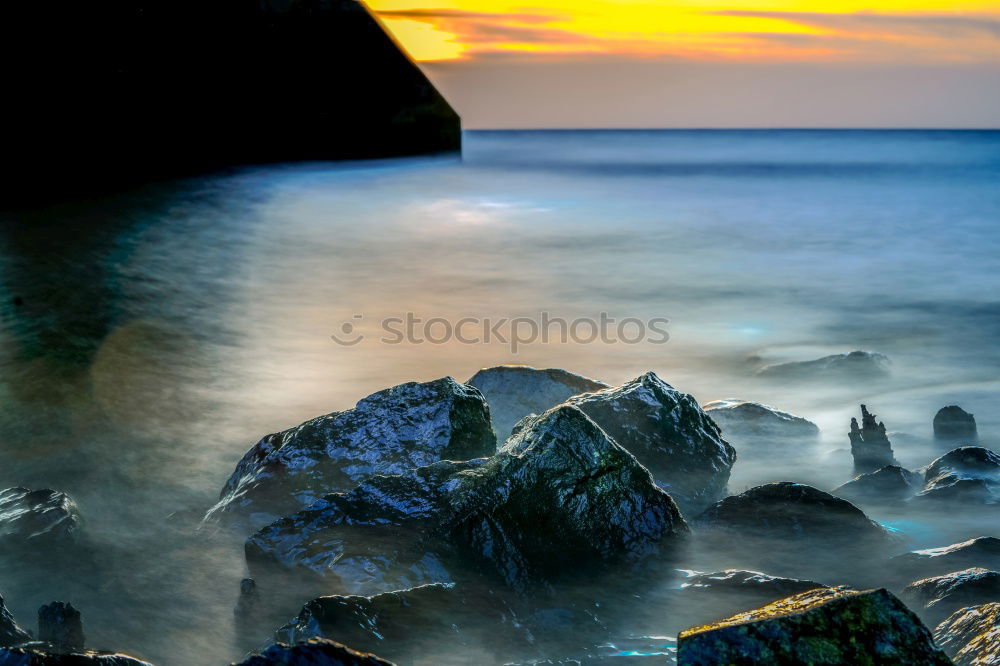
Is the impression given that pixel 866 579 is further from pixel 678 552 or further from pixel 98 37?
pixel 98 37

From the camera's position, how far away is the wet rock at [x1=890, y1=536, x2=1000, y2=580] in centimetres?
326

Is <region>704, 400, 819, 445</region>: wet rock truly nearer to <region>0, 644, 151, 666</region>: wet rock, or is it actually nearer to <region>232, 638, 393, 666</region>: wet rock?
<region>232, 638, 393, 666</region>: wet rock

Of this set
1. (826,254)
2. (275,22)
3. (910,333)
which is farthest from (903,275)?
(275,22)

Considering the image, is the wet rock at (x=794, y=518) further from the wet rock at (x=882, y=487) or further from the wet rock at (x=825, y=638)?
the wet rock at (x=825, y=638)

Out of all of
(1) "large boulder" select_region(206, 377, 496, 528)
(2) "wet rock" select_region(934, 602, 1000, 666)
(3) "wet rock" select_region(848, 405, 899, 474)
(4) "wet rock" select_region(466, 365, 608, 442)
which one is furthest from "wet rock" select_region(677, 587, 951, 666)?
(3) "wet rock" select_region(848, 405, 899, 474)

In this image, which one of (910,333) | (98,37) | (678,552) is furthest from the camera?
(98,37)

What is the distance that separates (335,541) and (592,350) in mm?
5056

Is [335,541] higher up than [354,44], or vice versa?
[354,44]

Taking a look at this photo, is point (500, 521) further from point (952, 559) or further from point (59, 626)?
point (952, 559)

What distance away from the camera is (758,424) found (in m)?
5.17

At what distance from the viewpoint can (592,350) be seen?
804 cm

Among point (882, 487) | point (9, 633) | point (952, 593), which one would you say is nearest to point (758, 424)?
point (882, 487)

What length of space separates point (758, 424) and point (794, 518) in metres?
1.60

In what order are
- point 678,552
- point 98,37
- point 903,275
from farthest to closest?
point 903,275 → point 98,37 → point 678,552
